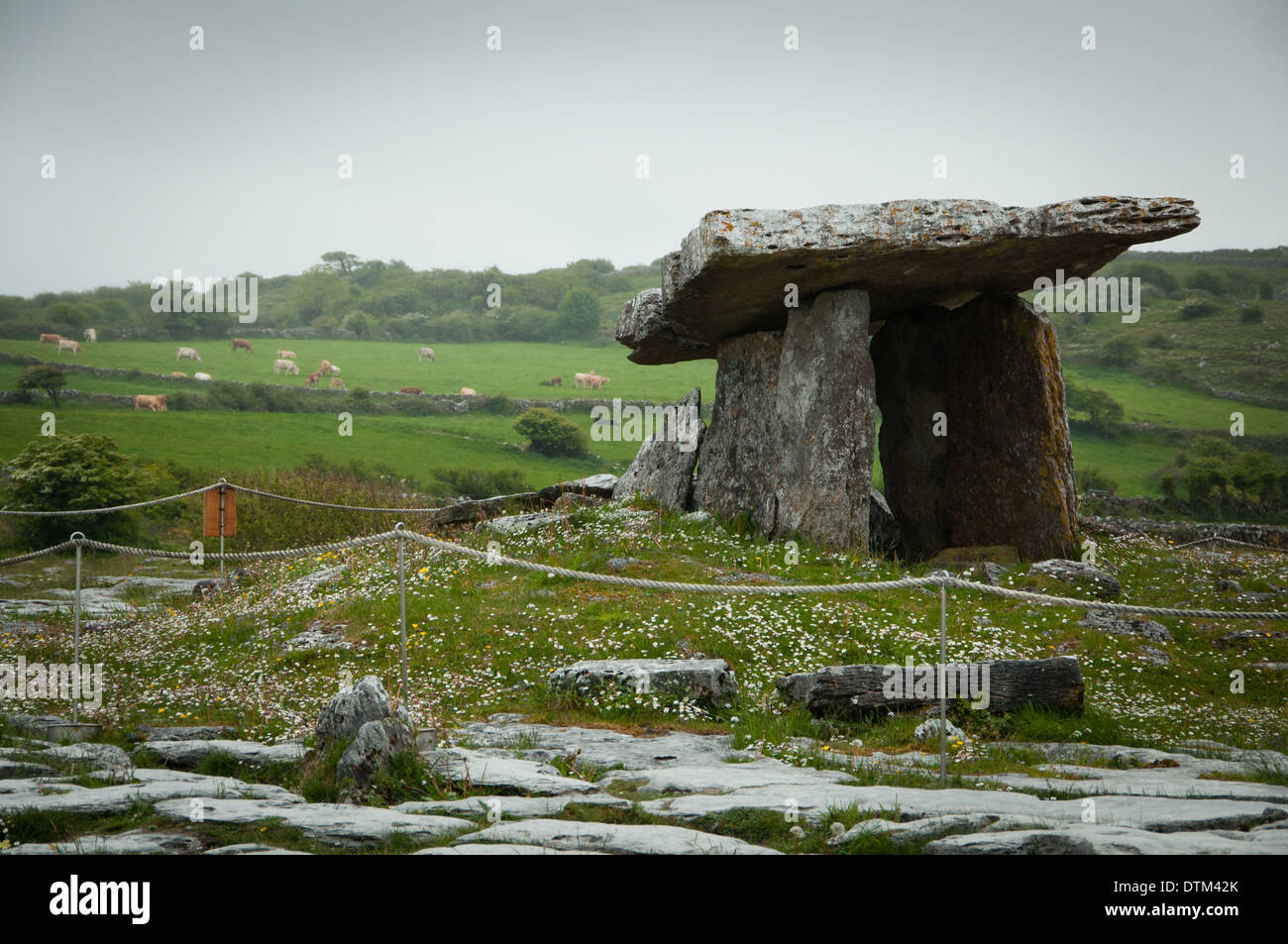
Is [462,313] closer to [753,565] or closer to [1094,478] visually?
[1094,478]

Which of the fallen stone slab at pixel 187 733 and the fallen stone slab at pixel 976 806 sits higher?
the fallen stone slab at pixel 976 806

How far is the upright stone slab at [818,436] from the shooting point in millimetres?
14320

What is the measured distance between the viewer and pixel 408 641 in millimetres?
10961

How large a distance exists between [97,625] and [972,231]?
12.8m

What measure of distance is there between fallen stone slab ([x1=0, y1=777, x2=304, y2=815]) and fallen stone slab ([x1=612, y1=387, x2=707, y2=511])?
11.0 metres

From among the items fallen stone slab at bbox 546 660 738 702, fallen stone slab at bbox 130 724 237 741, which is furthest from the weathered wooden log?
fallen stone slab at bbox 130 724 237 741

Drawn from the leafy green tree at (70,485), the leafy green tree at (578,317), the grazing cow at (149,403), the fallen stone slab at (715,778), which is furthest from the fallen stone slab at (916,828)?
the leafy green tree at (578,317)

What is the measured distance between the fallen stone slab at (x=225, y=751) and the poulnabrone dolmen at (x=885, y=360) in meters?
7.91

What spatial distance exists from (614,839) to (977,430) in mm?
13134

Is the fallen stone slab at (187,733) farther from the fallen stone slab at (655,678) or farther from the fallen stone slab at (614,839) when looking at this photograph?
the fallen stone slab at (614,839)

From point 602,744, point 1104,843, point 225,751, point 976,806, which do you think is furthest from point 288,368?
point 1104,843

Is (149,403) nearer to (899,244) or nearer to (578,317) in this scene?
(578,317)

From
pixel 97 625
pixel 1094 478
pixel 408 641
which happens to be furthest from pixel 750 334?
pixel 1094 478
